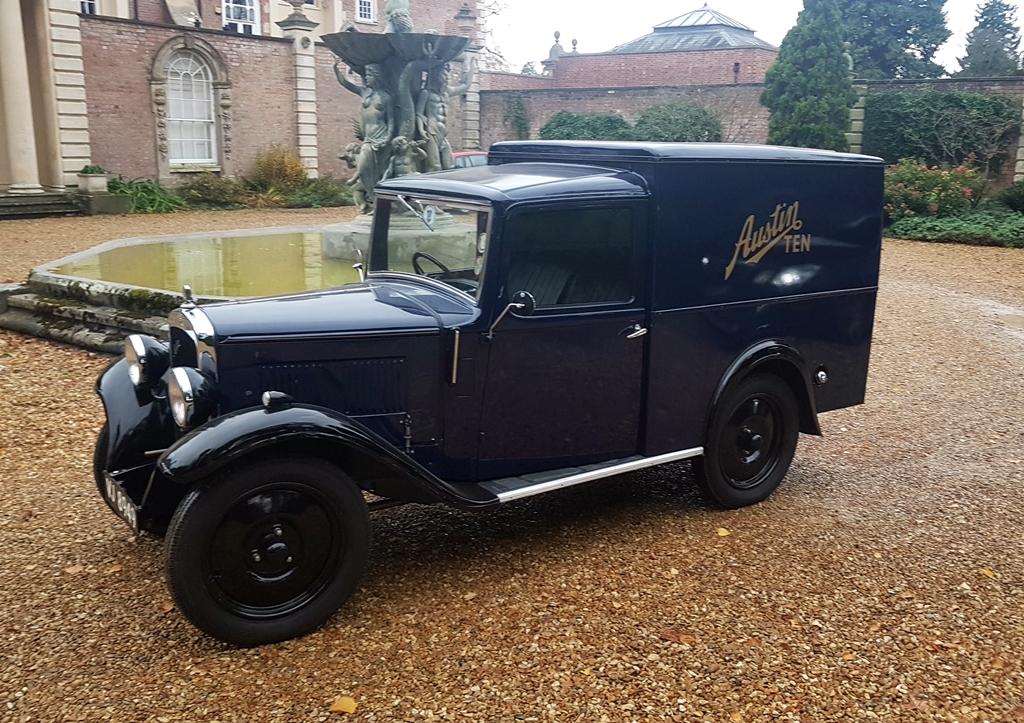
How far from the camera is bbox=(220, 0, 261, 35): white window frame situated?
31062 mm

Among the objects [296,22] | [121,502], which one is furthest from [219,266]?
[296,22]

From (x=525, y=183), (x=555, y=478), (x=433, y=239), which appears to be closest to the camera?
(x=525, y=183)

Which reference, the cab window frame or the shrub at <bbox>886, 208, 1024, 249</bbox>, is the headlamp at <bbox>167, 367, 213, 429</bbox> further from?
the shrub at <bbox>886, 208, 1024, 249</bbox>

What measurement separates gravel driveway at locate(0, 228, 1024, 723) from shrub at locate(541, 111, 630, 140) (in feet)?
81.9

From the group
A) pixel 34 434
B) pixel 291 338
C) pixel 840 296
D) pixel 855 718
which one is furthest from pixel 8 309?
pixel 855 718

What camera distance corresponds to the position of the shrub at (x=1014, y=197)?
19.6 meters

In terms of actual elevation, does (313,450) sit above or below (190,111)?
below

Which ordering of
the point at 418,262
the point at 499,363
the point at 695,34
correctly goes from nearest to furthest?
the point at 499,363
the point at 418,262
the point at 695,34

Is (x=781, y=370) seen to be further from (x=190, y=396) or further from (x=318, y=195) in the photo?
(x=318, y=195)

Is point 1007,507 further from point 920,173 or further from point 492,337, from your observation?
point 920,173

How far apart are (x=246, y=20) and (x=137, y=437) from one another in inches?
1236

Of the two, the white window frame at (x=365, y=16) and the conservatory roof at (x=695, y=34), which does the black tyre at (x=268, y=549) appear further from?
the conservatory roof at (x=695, y=34)

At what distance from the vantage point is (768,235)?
4.85 meters

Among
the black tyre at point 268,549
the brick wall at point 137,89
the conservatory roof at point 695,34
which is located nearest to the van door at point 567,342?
the black tyre at point 268,549
